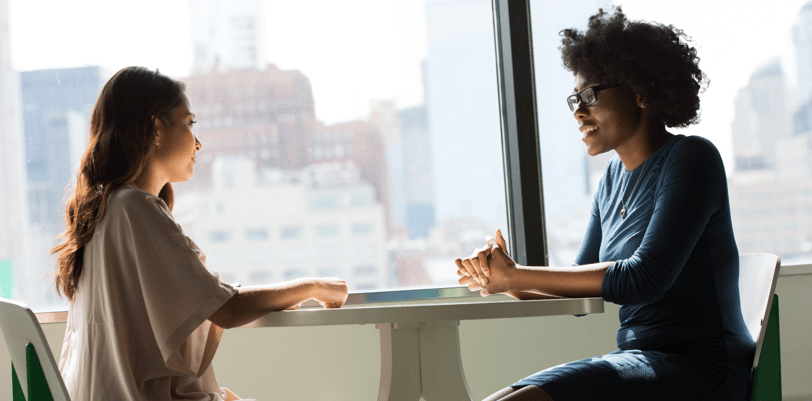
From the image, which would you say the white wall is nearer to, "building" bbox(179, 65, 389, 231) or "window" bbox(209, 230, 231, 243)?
"window" bbox(209, 230, 231, 243)

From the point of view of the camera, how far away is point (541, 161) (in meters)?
2.88

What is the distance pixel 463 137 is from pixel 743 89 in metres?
1.37

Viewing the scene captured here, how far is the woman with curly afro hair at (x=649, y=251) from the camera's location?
130cm

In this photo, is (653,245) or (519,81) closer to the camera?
(653,245)

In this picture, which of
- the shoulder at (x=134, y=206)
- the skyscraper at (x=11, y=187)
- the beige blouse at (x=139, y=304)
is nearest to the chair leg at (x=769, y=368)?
the beige blouse at (x=139, y=304)

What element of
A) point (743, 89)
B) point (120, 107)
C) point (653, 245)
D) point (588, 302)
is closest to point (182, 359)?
point (120, 107)

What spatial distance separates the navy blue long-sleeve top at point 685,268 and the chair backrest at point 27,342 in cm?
114

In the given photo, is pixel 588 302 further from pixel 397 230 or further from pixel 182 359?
pixel 397 230

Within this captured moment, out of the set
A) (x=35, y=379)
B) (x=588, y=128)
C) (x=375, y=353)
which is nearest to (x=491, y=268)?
(x=588, y=128)

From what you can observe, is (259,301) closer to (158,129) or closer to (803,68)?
(158,129)

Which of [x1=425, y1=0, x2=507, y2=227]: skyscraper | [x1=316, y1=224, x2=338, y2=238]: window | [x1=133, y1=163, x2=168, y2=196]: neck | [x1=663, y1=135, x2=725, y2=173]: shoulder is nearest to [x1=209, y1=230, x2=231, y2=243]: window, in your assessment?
[x1=316, y1=224, x2=338, y2=238]: window

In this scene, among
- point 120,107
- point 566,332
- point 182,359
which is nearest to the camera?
point 182,359

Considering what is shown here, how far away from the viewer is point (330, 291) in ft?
4.89

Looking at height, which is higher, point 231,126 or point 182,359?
point 231,126
